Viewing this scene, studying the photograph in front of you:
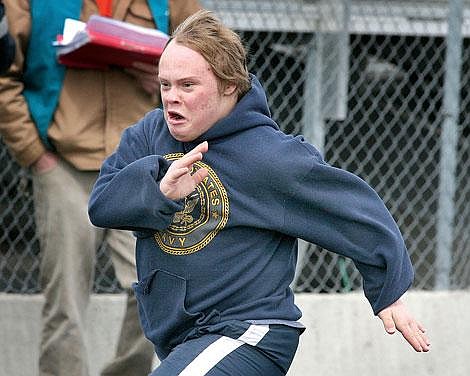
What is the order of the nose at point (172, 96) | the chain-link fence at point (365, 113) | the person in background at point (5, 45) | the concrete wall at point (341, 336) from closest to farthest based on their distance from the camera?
the nose at point (172, 96) < the person in background at point (5, 45) < the concrete wall at point (341, 336) < the chain-link fence at point (365, 113)

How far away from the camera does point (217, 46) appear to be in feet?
10.4

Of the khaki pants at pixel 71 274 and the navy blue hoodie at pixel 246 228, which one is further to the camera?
the khaki pants at pixel 71 274

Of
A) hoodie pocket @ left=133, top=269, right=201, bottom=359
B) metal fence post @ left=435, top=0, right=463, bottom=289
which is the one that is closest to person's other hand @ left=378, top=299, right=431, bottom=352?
hoodie pocket @ left=133, top=269, right=201, bottom=359

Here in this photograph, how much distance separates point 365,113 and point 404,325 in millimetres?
2967

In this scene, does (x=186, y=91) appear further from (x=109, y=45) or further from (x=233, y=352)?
(x=109, y=45)

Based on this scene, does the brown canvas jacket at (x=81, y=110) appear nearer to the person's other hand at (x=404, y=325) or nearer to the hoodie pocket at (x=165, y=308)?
the hoodie pocket at (x=165, y=308)

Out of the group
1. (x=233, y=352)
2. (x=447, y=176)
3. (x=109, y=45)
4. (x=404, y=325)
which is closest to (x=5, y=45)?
(x=109, y=45)

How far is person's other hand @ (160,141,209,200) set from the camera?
9.82 ft

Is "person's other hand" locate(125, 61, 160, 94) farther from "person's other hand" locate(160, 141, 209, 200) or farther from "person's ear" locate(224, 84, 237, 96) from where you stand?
"person's other hand" locate(160, 141, 209, 200)

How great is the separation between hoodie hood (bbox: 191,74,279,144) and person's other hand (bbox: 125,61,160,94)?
1.40 meters

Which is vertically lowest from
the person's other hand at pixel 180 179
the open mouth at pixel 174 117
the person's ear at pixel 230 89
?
the person's other hand at pixel 180 179

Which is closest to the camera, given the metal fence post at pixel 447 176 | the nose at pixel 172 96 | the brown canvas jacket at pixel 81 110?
the nose at pixel 172 96

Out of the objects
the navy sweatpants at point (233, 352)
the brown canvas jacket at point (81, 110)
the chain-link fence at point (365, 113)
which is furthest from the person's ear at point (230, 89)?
the chain-link fence at point (365, 113)

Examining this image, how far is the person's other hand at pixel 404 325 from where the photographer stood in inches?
124
